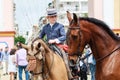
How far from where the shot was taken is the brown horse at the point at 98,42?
658cm

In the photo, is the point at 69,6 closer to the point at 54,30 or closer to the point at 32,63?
the point at 54,30

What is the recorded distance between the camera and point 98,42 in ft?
22.2

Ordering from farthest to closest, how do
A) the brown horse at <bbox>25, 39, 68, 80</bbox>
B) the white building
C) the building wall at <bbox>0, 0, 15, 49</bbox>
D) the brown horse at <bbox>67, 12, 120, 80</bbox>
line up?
the white building < the building wall at <bbox>0, 0, 15, 49</bbox> < the brown horse at <bbox>25, 39, 68, 80</bbox> < the brown horse at <bbox>67, 12, 120, 80</bbox>

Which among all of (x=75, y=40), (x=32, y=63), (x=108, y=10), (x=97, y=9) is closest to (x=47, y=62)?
(x=32, y=63)

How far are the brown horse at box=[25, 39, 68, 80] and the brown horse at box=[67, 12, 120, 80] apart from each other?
113 cm

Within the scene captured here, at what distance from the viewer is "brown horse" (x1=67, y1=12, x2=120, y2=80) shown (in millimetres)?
6578

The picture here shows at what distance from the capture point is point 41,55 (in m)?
7.84

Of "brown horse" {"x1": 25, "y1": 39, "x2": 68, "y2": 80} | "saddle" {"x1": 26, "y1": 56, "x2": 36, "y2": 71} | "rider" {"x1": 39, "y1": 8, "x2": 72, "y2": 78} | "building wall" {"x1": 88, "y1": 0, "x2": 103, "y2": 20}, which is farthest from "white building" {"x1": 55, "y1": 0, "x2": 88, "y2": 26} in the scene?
"saddle" {"x1": 26, "y1": 56, "x2": 36, "y2": 71}

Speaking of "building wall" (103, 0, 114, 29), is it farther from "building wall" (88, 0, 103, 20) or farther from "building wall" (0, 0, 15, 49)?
"building wall" (0, 0, 15, 49)

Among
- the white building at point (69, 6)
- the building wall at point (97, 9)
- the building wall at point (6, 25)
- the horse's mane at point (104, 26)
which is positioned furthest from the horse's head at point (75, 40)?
the white building at point (69, 6)

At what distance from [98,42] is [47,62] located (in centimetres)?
155

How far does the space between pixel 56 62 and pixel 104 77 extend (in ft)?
6.28

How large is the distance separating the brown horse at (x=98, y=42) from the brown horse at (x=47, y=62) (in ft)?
3.72

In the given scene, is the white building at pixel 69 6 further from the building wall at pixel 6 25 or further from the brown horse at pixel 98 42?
the brown horse at pixel 98 42
